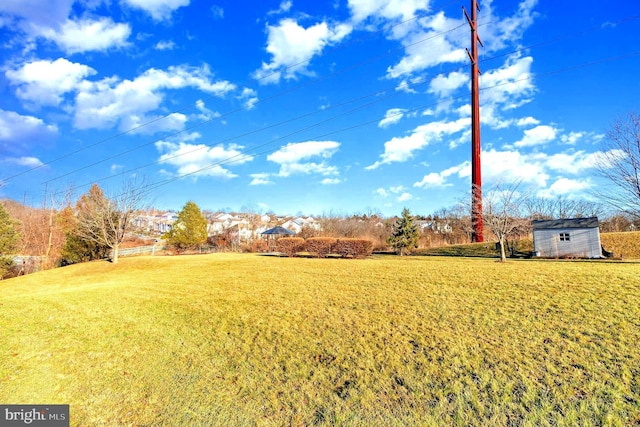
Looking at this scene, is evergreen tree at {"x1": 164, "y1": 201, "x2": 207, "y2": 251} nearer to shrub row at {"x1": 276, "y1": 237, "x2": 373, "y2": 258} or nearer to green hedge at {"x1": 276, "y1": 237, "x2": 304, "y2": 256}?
green hedge at {"x1": 276, "y1": 237, "x2": 304, "y2": 256}

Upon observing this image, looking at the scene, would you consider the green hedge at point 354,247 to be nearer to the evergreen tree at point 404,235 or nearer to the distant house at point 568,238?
the evergreen tree at point 404,235

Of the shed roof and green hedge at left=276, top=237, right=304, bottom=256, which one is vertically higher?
the shed roof

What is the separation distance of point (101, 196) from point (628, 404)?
99.9 ft

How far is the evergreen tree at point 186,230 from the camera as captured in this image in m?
33.8

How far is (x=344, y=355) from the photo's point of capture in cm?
597

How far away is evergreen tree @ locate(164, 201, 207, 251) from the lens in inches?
1329

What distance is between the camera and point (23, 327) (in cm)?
743

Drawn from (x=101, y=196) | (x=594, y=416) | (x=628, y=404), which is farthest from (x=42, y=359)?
(x=101, y=196)

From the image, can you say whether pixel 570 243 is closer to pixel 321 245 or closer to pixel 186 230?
pixel 321 245

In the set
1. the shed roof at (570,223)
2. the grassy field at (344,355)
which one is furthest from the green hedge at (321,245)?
the shed roof at (570,223)

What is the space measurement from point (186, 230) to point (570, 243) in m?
33.7

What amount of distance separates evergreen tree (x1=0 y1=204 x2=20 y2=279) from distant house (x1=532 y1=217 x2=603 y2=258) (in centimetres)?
3744

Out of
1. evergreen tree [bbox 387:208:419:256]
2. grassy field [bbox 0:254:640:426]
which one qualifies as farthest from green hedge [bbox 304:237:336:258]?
grassy field [bbox 0:254:640:426]

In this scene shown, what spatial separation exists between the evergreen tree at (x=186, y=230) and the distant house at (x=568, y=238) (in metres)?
31.0
